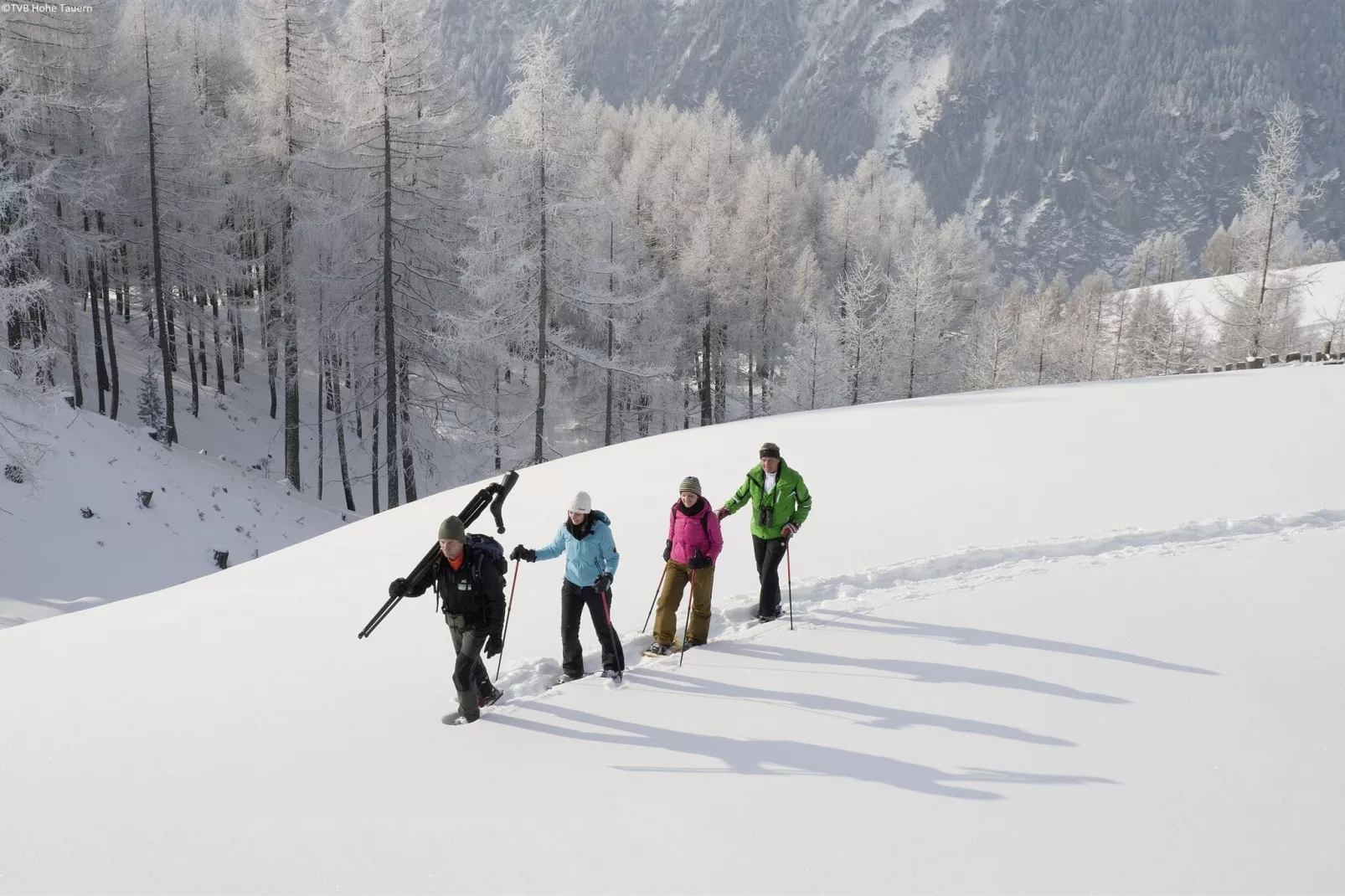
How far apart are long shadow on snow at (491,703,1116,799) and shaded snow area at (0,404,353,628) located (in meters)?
12.3

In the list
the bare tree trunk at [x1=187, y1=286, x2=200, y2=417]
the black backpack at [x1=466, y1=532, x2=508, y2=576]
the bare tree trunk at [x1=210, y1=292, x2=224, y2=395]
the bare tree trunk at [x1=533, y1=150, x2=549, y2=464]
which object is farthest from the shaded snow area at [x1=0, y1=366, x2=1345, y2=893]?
the bare tree trunk at [x1=210, y1=292, x2=224, y2=395]

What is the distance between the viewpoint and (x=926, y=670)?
6469mm

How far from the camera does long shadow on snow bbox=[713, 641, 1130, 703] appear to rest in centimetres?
600

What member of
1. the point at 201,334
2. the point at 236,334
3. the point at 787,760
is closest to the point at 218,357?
the point at 201,334

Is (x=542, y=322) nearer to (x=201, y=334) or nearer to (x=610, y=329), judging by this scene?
(x=610, y=329)

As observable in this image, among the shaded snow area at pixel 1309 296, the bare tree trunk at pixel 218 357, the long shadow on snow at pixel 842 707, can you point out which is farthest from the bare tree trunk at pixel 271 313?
the shaded snow area at pixel 1309 296

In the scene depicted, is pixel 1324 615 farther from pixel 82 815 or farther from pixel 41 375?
pixel 41 375

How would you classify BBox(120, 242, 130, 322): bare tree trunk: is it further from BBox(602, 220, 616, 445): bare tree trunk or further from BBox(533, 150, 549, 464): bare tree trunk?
BBox(602, 220, 616, 445): bare tree trunk

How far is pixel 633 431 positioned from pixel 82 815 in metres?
31.7

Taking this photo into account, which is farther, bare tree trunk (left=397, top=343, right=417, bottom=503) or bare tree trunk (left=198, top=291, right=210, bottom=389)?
bare tree trunk (left=198, top=291, right=210, bottom=389)

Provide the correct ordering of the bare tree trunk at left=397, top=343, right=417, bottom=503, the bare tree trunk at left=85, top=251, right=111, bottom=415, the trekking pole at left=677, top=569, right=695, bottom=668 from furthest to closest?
the bare tree trunk at left=85, top=251, right=111, bottom=415 < the bare tree trunk at left=397, top=343, right=417, bottom=503 < the trekking pole at left=677, top=569, right=695, bottom=668

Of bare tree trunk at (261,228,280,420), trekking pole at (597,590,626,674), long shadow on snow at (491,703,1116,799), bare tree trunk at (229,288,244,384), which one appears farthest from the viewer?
bare tree trunk at (229,288,244,384)

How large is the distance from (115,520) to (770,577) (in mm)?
15830

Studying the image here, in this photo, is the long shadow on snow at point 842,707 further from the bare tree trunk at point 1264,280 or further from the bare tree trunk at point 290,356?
the bare tree trunk at point 1264,280
